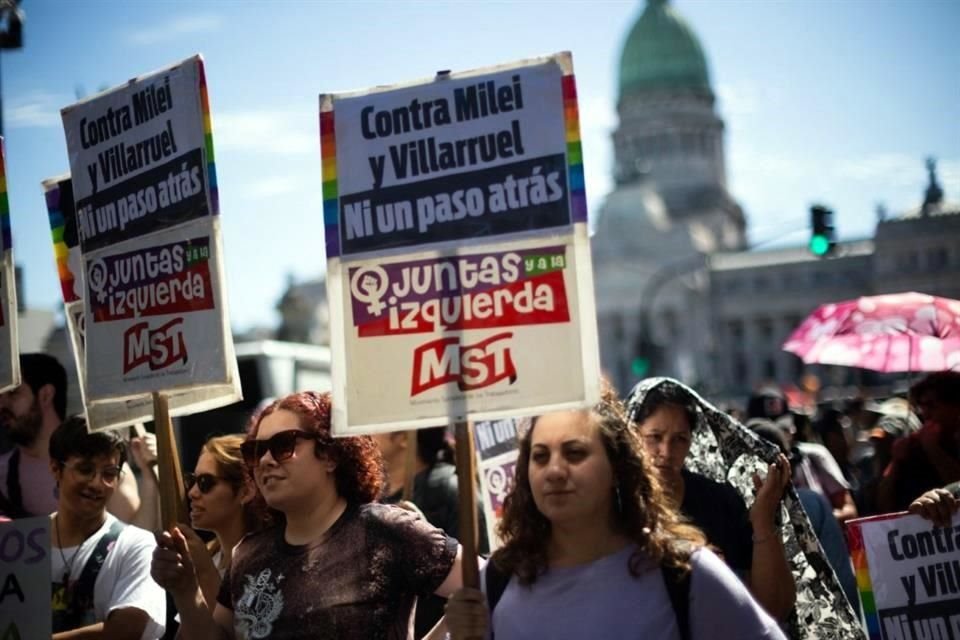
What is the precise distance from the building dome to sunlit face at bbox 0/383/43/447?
94207 millimetres

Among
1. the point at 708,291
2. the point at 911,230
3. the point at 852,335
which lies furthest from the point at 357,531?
the point at 708,291

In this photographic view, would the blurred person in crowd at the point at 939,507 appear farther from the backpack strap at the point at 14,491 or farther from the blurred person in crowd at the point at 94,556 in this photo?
the backpack strap at the point at 14,491

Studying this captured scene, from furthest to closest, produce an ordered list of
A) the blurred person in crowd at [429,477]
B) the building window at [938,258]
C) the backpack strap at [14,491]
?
the building window at [938,258] → the blurred person in crowd at [429,477] → the backpack strap at [14,491]

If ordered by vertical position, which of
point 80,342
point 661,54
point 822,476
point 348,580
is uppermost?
point 661,54

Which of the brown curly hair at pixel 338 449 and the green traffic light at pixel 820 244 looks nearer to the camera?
the brown curly hair at pixel 338 449

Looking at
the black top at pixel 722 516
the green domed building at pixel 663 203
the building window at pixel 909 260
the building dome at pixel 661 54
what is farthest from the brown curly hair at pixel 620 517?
the building dome at pixel 661 54

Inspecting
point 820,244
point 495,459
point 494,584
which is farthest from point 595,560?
point 820,244

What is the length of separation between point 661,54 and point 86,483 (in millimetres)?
96180

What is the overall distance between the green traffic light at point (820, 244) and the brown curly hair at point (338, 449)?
16360 millimetres

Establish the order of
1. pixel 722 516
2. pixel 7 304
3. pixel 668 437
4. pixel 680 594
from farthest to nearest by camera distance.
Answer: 1. pixel 7 304
2. pixel 668 437
3. pixel 722 516
4. pixel 680 594

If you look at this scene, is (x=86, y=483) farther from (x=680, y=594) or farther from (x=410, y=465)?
(x=680, y=594)

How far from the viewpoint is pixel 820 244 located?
19172 millimetres

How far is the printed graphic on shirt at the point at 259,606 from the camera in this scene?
10.5 feet

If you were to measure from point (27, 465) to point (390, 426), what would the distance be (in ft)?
7.42
